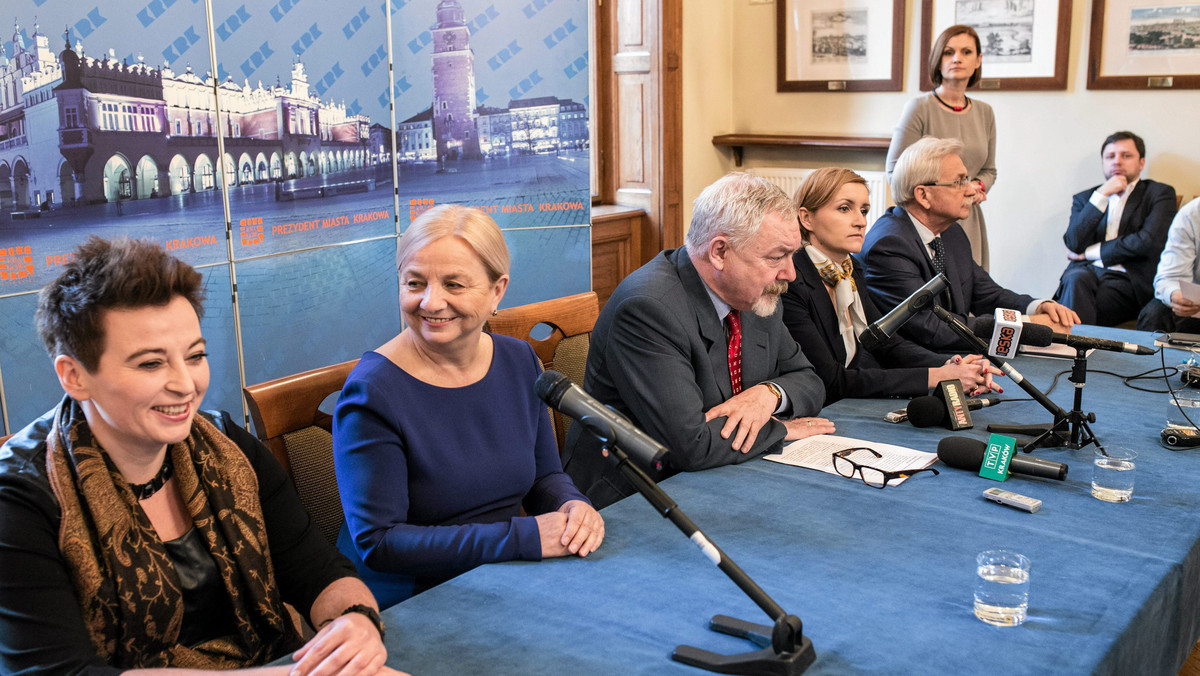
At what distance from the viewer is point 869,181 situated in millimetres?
6020

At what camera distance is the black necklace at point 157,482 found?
146 cm

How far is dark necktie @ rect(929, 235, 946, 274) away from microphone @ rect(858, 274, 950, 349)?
1.15 metres

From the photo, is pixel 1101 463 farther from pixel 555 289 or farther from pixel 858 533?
pixel 555 289

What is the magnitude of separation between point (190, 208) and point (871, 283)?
230 centimetres

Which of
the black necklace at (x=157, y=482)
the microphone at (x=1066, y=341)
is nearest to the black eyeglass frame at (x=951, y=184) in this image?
the microphone at (x=1066, y=341)

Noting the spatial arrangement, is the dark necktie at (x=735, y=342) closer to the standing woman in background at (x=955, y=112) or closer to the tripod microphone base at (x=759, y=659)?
the tripod microphone base at (x=759, y=659)

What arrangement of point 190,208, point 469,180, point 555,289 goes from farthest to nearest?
1. point 555,289
2. point 469,180
3. point 190,208

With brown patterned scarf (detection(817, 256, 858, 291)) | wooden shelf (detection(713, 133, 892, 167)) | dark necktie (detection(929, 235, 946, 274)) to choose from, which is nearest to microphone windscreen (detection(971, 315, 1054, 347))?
brown patterned scarf (detection(817, 256, 858, 291))

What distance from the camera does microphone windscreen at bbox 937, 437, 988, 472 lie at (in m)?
2.10

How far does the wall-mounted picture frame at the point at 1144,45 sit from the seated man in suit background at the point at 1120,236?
0.31 meters

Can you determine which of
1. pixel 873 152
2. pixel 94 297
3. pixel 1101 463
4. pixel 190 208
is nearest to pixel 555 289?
pixel 190 208

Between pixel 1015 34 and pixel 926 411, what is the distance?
3795mm

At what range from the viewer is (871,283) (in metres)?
3.35

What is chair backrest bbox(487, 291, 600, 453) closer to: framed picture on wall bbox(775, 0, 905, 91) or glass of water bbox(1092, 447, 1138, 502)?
glass of water bbox(1092, 447, 1138, 502)
